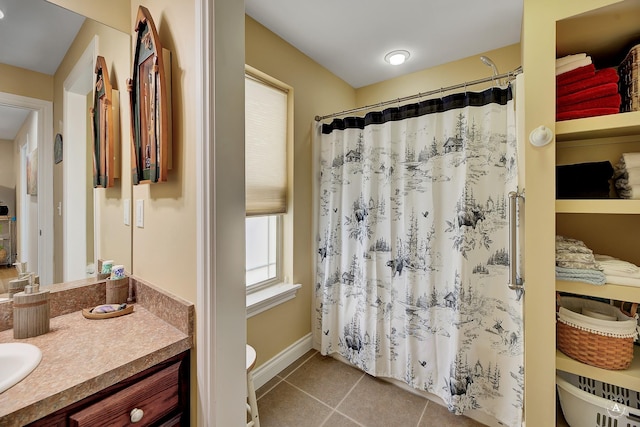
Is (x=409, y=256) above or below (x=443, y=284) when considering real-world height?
above

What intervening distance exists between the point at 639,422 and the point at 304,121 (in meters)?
2.47

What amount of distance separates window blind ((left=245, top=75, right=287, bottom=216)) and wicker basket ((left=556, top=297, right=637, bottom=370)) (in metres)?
1.79

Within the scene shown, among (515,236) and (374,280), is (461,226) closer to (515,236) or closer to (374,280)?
(515,236)

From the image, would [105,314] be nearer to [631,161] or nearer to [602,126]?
[602,126]

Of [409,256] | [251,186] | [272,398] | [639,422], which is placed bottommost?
[272,398]

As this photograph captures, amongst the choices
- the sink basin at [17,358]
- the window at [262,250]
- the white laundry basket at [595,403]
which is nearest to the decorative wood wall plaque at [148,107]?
the sink basin at [17,358]

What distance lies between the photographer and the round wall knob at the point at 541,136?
3.85ft

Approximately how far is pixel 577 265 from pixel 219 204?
5.07 feet

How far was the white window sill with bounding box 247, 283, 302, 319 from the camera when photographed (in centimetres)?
186

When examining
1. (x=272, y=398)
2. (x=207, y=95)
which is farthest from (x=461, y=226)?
(x=272, y=398)

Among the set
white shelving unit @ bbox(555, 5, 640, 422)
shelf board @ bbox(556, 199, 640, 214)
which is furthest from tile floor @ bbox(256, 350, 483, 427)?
shelf board @ bbox(556, 199, 640, 214)

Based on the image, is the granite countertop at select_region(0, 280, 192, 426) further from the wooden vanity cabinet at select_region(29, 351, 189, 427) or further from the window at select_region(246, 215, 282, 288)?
the window at select_region(246, 215, 282, 288)

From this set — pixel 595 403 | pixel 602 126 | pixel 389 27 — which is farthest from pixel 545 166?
pixel 389 27

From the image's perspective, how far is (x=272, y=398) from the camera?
179 cm
